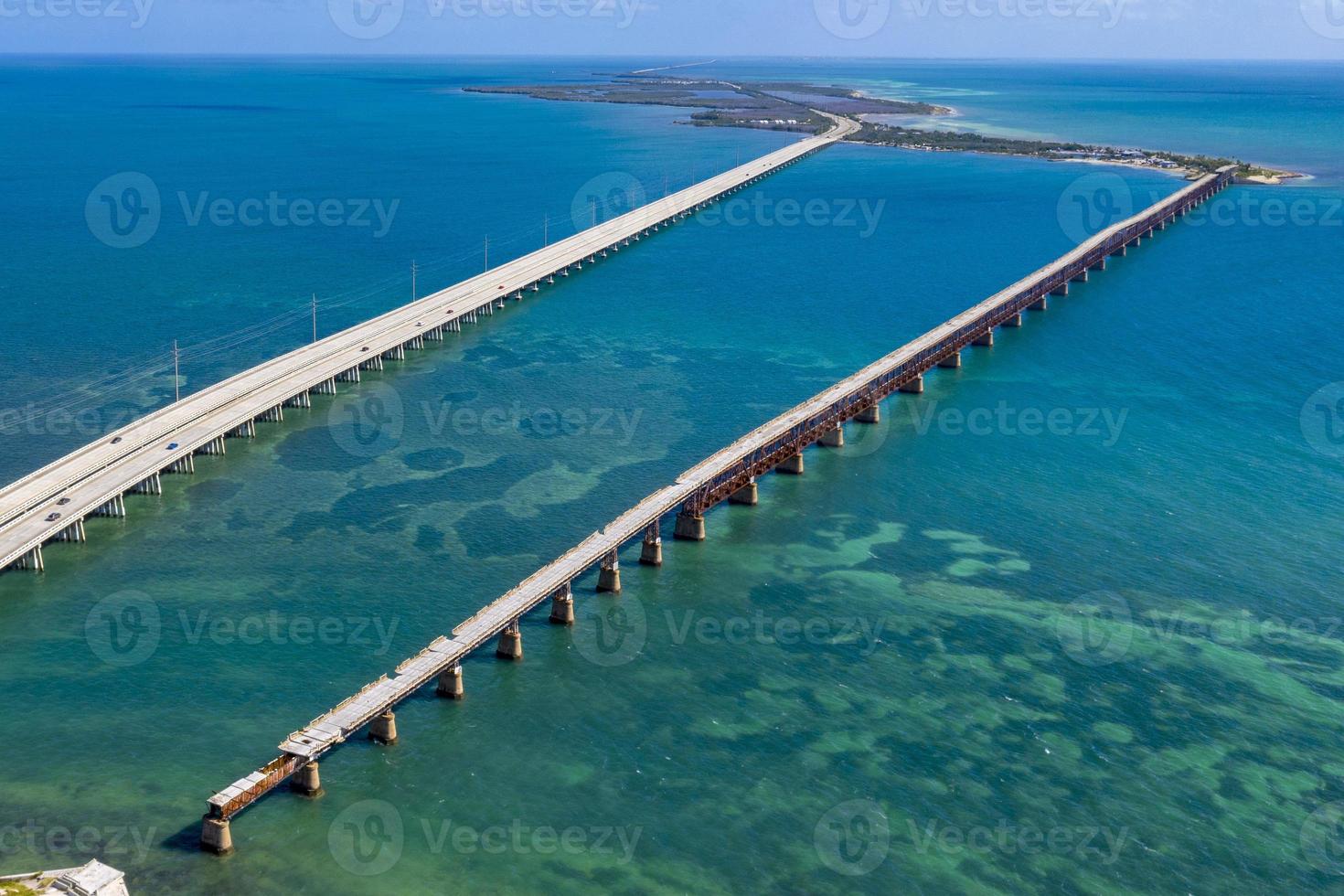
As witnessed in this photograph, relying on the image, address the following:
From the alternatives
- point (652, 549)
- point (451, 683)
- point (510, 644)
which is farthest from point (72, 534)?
point (652, 549)

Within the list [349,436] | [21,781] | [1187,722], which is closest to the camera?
[21,781]

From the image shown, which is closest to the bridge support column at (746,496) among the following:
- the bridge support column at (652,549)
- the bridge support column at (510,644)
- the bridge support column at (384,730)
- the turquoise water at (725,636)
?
the turquoise water at (725,636)

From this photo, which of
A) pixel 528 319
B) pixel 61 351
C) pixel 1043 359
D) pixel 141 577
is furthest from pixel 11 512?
pixel 1043 359

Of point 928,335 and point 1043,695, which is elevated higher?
point 928,335

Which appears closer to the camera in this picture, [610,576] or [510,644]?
[510,644]

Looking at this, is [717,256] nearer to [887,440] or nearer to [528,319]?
[528,319]

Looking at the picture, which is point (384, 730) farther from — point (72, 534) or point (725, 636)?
point (72, 534)

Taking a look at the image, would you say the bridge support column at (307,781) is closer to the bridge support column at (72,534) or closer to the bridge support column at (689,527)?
the bridge support column at (689,527)

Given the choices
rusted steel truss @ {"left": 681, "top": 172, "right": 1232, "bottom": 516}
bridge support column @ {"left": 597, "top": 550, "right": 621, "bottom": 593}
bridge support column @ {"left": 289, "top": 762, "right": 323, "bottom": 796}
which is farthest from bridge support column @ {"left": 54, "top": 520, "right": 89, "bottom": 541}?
rusted steel truss @ {"left": 681, "top": 172, "right": 1232, "bottom": 516}
